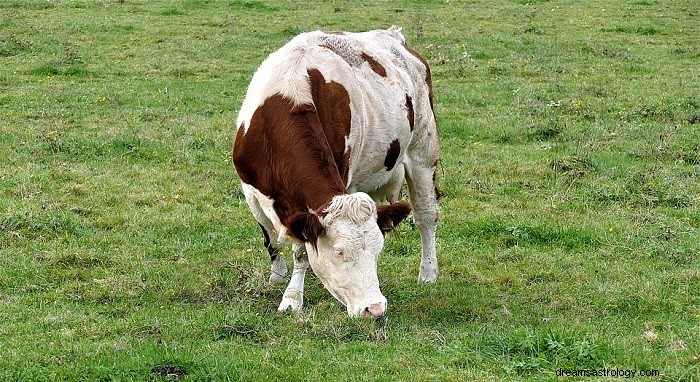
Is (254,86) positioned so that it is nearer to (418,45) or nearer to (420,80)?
(420,80)

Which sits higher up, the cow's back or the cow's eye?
the cow's back

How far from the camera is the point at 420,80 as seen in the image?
8.94 metres

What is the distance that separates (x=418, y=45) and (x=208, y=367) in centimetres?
1631

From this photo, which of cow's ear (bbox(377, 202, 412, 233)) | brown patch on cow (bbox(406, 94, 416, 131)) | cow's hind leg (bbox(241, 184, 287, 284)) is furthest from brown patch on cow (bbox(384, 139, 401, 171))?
cow's ear (bbox(377, 202, 412, 233))

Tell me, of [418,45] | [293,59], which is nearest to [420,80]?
[293,59]

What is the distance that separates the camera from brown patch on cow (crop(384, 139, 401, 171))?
8.06 metres

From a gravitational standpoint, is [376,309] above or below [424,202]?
above

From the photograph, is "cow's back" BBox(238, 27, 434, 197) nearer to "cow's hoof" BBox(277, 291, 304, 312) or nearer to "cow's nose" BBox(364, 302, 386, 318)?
"cow's hoof" BBox(277, 291, 304, 312)

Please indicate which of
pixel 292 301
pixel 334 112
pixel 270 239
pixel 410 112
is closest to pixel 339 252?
pixel 292 301

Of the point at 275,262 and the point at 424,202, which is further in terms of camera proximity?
the point at 424,202

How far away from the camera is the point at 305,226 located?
6.44 metres

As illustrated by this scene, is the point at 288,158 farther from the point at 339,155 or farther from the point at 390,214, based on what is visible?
the point at 390,214

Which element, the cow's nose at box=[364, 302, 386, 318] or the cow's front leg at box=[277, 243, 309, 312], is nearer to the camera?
the cow's nose at box=[364, 302, 386, 318]

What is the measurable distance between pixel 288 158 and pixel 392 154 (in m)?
1.56
